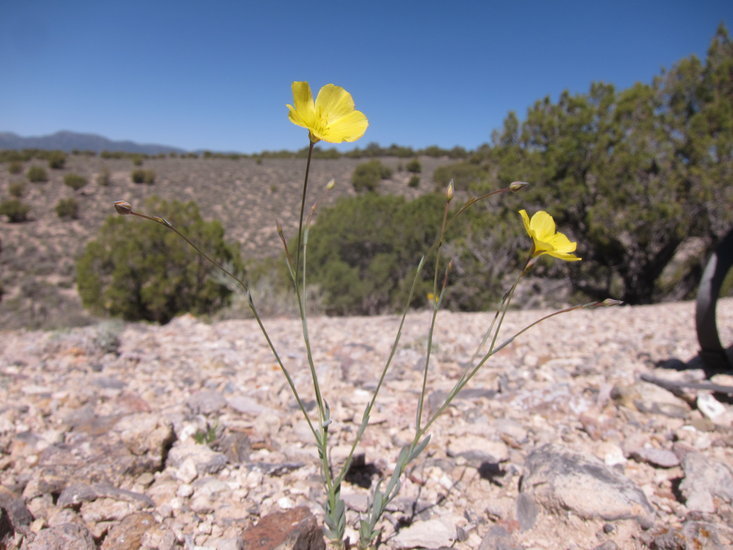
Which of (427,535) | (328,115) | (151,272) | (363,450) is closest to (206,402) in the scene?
(363,450)

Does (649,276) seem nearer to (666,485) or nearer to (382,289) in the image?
(382,289)

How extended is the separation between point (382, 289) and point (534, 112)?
5.38m

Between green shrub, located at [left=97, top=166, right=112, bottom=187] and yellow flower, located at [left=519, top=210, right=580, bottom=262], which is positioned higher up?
yellow flower, located at [left=519, top=210, right=580, bottom=262]

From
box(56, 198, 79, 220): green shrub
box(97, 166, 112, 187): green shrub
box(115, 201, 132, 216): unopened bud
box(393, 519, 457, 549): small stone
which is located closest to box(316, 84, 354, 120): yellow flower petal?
box(115, 201, 132, 216): unopened bud

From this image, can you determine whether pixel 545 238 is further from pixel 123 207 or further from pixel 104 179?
pixel 104 179

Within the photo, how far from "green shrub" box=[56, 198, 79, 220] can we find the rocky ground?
20.9 m

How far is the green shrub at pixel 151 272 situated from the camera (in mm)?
8625

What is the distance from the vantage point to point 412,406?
2.53 m

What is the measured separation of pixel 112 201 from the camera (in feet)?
82.0

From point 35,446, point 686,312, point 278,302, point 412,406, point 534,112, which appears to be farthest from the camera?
point 534,112

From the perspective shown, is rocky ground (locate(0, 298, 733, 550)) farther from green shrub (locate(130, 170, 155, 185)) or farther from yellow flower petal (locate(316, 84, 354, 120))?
green shrub (locate(130, 170, 155, 185))

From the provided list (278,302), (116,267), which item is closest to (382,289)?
(278,302)

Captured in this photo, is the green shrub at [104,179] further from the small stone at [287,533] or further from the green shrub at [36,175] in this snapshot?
the small stone at [287,533]

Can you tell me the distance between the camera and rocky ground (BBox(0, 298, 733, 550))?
148 cm
